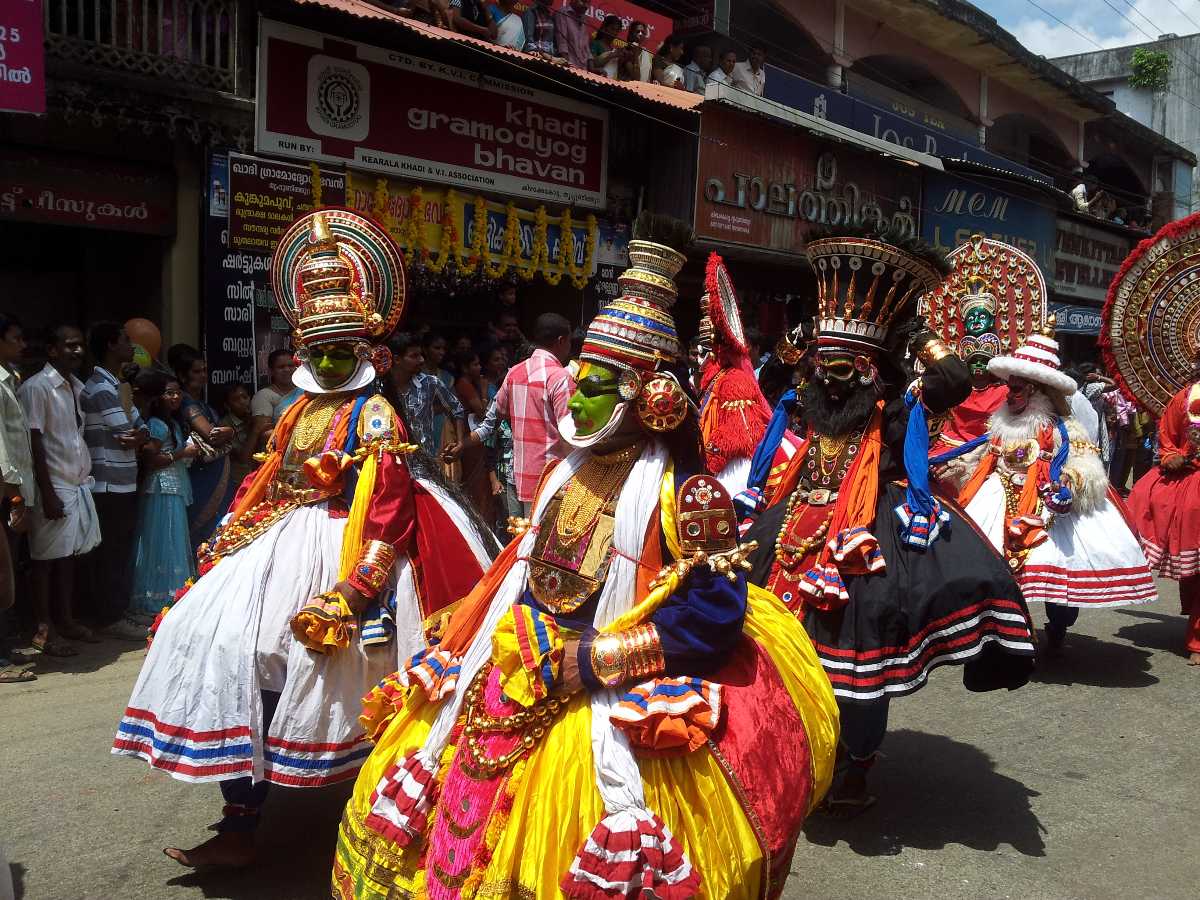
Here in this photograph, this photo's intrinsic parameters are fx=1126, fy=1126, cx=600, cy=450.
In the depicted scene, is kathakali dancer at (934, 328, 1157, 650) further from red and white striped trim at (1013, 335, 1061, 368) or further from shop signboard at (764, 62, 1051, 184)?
shop signboard at (764, 62, 1051, 184)

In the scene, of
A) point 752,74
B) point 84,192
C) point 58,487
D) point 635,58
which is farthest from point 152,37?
point 752,74

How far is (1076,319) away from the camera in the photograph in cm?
2178

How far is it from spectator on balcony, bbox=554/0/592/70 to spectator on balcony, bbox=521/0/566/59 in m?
0.20

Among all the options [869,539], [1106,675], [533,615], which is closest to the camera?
[533,615]

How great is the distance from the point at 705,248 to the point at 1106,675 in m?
8.16

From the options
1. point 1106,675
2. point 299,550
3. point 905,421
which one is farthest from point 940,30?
point 299,550

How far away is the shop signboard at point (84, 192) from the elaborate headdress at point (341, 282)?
4.83 m

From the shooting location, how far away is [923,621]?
438 centimetres

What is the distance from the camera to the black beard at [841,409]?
464 centimetres

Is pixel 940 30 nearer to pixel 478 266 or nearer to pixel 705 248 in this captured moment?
pixel 705 248

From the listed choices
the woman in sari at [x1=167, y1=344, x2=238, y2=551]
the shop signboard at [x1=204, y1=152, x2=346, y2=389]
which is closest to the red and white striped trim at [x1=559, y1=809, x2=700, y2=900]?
the woman in sari at [x1=167, y1=344, x2=238, y2=551]

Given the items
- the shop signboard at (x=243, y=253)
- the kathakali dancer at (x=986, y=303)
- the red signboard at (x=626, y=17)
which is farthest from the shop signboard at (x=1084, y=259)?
the shop signboard at (x=243, y=253)

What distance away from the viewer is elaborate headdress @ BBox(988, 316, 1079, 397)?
679cm

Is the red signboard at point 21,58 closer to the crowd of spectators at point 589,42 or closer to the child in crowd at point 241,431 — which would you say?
the child in crowd at point 241,431
